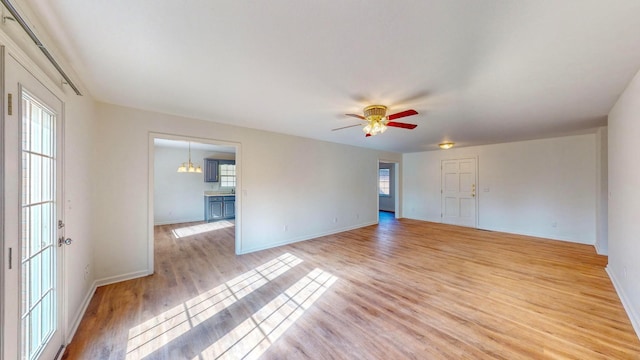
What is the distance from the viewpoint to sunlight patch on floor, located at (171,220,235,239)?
574 cm

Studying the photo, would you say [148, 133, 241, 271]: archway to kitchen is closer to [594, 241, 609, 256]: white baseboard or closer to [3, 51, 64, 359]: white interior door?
[3, 51, 64, 359]: white interior door

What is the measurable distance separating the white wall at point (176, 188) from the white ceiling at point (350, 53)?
4478 millimetres

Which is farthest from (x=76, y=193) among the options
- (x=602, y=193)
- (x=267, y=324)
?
(x=602, y=193)

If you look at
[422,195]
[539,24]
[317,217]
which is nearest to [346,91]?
[539,24]

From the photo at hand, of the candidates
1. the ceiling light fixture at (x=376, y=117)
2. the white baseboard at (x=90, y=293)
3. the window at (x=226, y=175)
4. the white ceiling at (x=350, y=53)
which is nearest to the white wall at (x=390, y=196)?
the window at (x=226, y=175)

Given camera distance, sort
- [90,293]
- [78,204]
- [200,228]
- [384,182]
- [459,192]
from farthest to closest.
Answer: [384,182] → [459,192] → [200,228] → [90,293] → [78,204]

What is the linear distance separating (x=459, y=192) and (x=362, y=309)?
19.2 feet

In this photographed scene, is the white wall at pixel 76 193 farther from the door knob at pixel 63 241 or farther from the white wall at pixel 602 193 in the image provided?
the white wall at pixel 602 193

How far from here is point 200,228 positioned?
6312 mm

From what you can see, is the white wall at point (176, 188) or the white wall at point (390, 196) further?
the white wall at point (390, 196)

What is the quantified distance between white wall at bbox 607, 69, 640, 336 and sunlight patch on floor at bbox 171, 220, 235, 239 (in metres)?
7.20

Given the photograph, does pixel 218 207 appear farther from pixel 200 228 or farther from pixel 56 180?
pixel 56 180

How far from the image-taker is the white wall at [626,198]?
214 cm

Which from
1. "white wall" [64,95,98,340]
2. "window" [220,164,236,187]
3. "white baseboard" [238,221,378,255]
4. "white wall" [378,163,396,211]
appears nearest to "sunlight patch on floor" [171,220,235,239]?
"window" [220,164,236,187]
